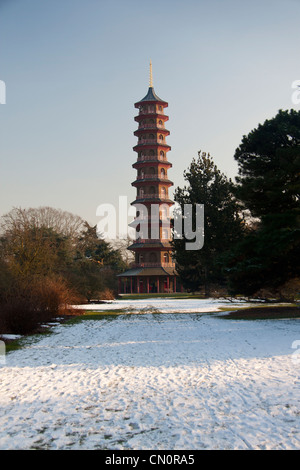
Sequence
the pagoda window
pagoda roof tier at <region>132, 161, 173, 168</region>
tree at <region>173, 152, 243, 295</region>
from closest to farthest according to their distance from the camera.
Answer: tree at <region>173, 152, 243, 295</region>, pagoda roof tier at <region>132, 161, 173, 168</region>, the pagoda window

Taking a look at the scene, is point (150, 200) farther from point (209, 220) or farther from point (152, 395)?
point (152, 395)

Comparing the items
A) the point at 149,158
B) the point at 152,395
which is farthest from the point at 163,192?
the point at 152,395

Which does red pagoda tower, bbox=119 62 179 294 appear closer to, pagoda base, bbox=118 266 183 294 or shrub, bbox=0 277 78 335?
pagoda base, bbox=118 266 183 294

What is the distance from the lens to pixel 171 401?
638 cm

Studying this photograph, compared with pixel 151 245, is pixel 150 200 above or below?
above

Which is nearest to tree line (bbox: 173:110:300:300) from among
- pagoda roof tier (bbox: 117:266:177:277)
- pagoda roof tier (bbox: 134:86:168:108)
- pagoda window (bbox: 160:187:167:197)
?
pagoda roof tier (bbox: 117:266:177:277)

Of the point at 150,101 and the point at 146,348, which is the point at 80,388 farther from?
the point at 150,101

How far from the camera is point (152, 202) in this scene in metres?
60.2

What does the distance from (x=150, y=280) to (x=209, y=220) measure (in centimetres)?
2984

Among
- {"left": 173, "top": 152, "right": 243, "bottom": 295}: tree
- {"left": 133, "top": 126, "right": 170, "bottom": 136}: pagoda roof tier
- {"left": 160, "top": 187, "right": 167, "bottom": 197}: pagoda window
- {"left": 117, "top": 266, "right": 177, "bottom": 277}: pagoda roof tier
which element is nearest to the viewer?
{"left": 173, "top": 152, "right": 243, "bottom": 295}: tree

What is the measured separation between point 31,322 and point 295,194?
12527 mm

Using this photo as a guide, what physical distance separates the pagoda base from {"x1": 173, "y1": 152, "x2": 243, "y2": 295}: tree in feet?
48.4

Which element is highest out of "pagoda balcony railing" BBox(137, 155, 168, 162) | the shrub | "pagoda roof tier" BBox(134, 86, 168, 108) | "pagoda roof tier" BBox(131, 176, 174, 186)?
"pagoda roof tier" BBox(134, 86, 168, 108)

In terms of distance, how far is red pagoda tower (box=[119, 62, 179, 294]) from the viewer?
60.8m
